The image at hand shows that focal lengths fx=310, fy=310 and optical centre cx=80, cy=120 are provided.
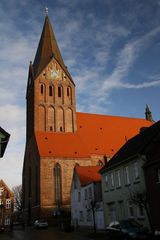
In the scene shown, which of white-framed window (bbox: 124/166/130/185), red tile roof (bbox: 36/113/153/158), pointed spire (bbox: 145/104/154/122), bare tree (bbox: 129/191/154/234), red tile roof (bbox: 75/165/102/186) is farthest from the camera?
pointed spire (bbox: 145/104/154/122)

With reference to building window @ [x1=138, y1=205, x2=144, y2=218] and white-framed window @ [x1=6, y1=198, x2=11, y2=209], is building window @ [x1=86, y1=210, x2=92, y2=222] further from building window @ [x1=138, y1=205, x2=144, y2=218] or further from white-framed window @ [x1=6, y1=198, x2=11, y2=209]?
white-framed window @ [x1=6, y1=198, x2=11, y2=209]

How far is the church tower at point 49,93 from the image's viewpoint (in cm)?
5659

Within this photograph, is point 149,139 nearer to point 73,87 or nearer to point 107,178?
point 107,178

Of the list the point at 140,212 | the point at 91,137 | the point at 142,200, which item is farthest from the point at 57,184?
the point at 142,200

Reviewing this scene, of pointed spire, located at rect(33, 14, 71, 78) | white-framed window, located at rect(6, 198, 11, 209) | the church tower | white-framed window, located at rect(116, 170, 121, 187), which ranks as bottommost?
white-framed window, located at rect(116, 170, 121, 187)

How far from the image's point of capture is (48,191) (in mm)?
49812

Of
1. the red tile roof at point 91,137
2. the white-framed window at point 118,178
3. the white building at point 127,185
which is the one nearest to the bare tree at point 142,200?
the white building at point 127,185

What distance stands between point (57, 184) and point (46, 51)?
26.5 meters

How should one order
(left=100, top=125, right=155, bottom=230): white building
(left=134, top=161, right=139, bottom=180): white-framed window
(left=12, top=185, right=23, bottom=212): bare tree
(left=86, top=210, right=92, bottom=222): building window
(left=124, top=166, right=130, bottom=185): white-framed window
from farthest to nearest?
(left=12, top=185, right=23, bottom=212): bare tree → (left=86, top=210, right=92, bottom=222): building window → (left=124, top=166, right=130, bottom=185): white-framed window → (left=134, top=161, right=139, bottom=180): white-framed window → (left=100, top=125, right=155, bottom=230): white building

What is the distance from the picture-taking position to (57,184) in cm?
5084

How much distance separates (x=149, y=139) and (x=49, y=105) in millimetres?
34683

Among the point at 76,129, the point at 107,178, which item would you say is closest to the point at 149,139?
the point at 107,178

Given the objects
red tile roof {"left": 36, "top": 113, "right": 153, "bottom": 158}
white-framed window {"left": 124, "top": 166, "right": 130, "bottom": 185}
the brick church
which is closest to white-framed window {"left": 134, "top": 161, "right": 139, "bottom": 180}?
white-framed window {"left": 124, "top": 166, "right": 130, "bottom": 185}

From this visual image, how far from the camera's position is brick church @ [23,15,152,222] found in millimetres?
50688
